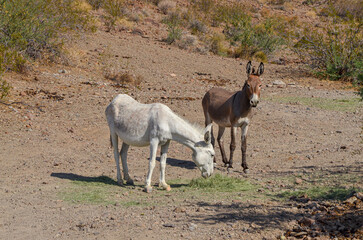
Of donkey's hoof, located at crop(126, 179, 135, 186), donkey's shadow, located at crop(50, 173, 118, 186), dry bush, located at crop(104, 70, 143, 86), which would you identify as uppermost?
donkey's hoof, located at crop(126, 179, 135, 186)

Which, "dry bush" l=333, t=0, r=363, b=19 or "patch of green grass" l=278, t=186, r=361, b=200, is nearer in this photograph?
"patch of green grass" l=278, t=186, r=361, b=200

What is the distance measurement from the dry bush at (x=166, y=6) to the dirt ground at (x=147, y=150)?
11.5 metres

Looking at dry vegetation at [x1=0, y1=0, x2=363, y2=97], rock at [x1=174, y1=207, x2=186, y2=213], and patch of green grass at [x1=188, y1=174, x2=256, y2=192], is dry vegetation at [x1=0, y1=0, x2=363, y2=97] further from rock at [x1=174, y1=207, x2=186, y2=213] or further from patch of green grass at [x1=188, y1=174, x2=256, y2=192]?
rock at [x1=174, y1=207, x2=186, y2=213]

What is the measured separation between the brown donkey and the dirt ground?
2.41 feet

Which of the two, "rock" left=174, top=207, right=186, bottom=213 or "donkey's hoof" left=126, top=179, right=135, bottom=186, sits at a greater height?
"rock" left=174, top=207, right=186, bottom=213

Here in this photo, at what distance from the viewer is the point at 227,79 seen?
21.5 meters

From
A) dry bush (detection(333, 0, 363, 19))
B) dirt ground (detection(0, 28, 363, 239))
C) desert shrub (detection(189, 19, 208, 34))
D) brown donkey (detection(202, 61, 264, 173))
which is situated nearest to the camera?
dirt ground (detection(0, 28, 363, 239))

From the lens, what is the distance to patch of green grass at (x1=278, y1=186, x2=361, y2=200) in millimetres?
7883

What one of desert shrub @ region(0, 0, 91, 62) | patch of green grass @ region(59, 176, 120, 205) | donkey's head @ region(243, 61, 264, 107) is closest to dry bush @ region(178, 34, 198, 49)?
desert shrub @ region(0, 0, 91, 62)

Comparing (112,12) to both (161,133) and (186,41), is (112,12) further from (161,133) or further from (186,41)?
(161,133)

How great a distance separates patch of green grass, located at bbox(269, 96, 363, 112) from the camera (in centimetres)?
1669

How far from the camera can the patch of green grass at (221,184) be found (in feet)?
28.6

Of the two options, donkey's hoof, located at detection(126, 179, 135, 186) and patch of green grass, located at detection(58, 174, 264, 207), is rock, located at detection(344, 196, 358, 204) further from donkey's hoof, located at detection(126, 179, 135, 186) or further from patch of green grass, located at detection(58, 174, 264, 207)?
donkey's hoof, located at detection(126, 179, 135, 186)

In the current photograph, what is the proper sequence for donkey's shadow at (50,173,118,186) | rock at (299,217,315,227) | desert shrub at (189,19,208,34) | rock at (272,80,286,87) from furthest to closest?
desert shrub at (189,19,208,34) < rock at (272,80,286,87) < donkey's shadow at (50,173,118,186) < rock at (299,217,315,227)
